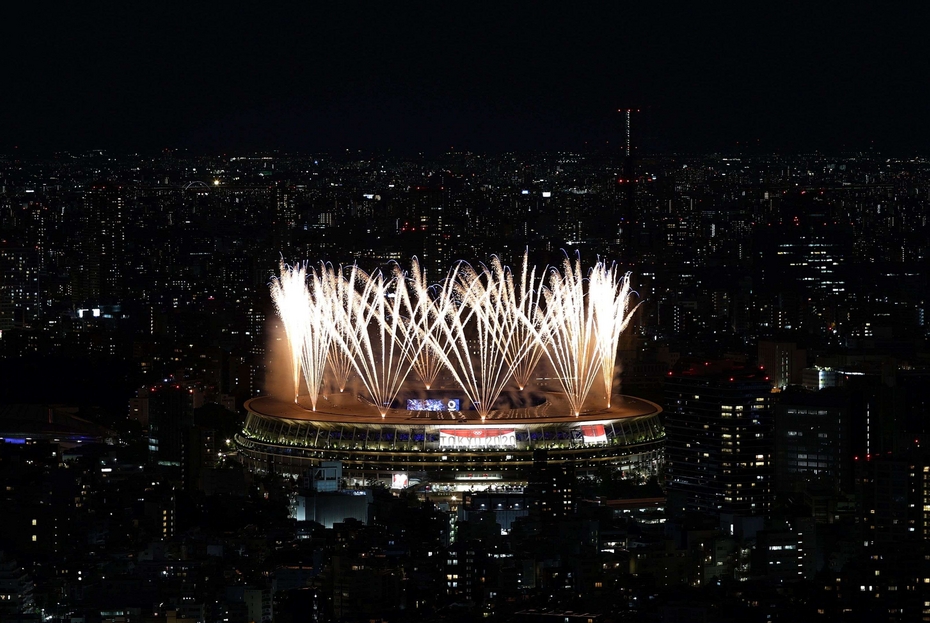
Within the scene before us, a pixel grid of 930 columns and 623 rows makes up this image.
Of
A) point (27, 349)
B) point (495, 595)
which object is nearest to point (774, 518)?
point (495, 595)

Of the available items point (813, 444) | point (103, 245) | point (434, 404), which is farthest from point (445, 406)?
point (103, 245)

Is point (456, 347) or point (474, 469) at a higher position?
point (456, 347)

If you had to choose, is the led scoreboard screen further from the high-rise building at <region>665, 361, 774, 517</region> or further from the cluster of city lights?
the high-rise building at <region>665, 361, 774, 517</region>

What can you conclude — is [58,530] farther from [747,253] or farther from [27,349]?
[747,253]

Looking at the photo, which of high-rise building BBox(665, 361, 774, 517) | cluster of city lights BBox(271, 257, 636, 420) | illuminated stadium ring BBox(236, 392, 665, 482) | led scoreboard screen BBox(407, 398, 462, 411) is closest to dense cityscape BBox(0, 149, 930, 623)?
high-rise building BBox(665, 361, 774, 517)

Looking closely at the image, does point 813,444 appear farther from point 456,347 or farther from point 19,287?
point 19,287

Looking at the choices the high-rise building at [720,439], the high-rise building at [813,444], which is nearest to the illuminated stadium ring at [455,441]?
the high-rise building at [720,439]
